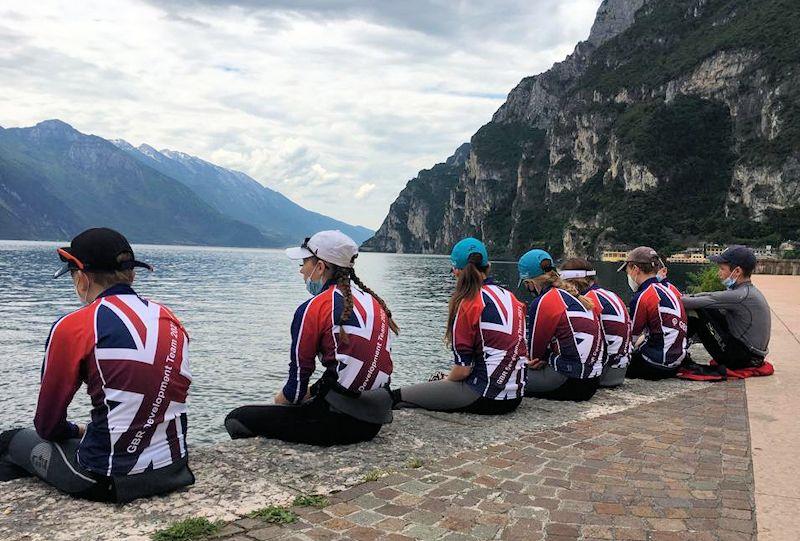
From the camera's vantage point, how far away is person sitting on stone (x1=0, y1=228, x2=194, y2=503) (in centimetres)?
373

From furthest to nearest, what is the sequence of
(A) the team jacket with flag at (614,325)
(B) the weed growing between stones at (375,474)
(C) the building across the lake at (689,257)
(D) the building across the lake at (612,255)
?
(D) the building across the lake at (612,255) → (C) the building across the lake at (689,257) → (A) the team jacket with flag at (614,325) → (B) the weed growing between stones at (375,474)

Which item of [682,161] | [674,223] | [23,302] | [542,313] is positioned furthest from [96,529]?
[682,161]

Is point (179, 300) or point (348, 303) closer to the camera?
point (348, 303)

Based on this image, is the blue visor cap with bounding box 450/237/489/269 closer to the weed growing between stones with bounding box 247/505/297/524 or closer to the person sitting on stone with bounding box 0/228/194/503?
the person sitting on stone with bounding box 0/228/194/503

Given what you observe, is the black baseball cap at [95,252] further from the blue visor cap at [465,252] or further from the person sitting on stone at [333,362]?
the blue visor cap at [465,252]

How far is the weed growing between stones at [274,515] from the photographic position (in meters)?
3.71

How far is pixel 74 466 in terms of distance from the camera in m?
3.92

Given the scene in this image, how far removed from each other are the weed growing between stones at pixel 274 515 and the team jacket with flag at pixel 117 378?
2.49ft

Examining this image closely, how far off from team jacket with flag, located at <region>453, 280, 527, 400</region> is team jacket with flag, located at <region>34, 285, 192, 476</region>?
2.95 metres

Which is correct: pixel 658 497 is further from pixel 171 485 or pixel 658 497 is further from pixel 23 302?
pixel 23 302

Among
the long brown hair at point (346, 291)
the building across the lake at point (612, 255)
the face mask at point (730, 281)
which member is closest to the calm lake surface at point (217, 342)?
the long brown hair at point (346, 291)

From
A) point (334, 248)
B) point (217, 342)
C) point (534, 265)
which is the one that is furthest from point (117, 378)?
point (217, 342)

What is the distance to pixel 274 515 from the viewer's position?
3.77 meters

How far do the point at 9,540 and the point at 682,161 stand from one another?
7649 inches
